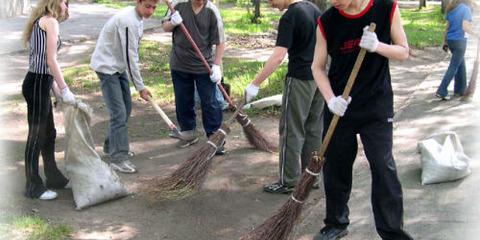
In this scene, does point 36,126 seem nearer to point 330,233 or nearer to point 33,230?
point 33,230

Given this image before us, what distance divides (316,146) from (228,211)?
95 centimetres

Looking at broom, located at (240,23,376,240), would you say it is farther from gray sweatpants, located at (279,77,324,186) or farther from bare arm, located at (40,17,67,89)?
bare arm, located at (40,17,67,89)

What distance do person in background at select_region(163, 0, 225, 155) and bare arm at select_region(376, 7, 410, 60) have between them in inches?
91.8

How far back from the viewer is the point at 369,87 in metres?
3.21

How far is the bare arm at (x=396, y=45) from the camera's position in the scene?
308 cm

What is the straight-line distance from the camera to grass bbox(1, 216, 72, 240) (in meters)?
3.53

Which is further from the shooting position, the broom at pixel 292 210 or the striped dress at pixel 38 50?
the striped dress at pixel 38 50

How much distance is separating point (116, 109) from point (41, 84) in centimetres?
86

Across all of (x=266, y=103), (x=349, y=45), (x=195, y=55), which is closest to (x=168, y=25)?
(x=195, y=55)

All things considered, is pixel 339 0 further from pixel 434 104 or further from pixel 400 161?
pixel 434 104

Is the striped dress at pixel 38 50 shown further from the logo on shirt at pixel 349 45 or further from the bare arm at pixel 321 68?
the logo on shirt at pixel 349 45

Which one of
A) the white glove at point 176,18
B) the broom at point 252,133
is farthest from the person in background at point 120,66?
the broom at point 252,133

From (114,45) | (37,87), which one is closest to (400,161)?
(114,45)

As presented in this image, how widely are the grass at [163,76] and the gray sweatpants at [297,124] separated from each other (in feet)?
9.52
